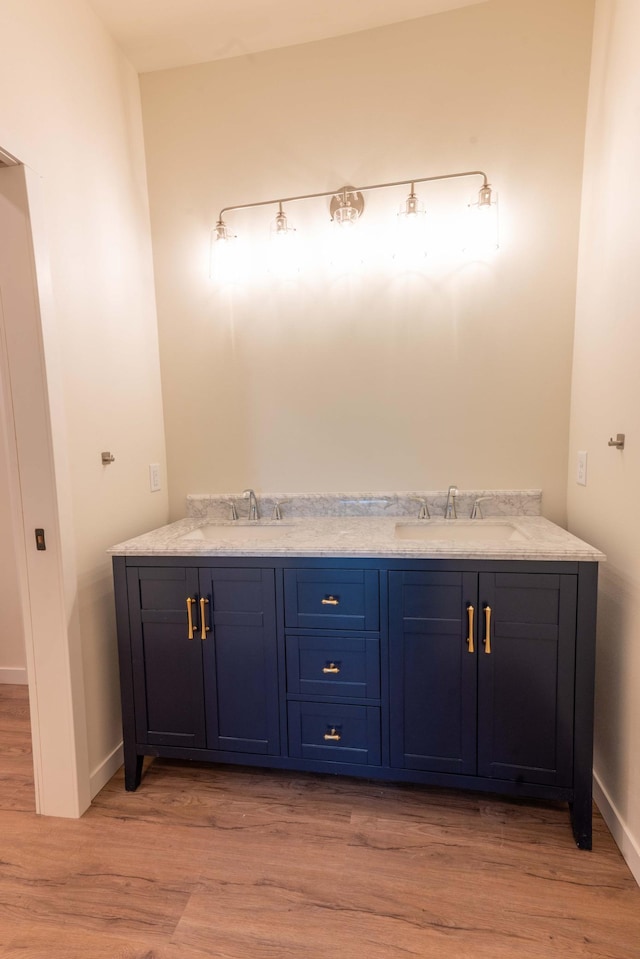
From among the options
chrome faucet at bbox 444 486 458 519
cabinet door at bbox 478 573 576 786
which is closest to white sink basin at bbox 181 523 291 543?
chrome faucet at bbox 444 486 458 519

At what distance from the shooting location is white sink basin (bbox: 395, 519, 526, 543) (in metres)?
1.87

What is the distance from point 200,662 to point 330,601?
0.56 metres

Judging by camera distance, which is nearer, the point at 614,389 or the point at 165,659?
the point at 614,389

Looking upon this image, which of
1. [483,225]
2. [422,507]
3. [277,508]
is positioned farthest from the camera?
[277,508]

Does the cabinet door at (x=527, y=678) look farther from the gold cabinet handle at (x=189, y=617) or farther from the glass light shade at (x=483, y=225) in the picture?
the glass light shade at (x=483, y=225)

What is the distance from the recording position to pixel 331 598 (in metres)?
1.56

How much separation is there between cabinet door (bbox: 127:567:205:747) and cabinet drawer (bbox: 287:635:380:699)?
37 centimetres

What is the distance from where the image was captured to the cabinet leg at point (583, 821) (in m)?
1.41

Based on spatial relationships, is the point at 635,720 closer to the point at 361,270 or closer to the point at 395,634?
the point at 395,634

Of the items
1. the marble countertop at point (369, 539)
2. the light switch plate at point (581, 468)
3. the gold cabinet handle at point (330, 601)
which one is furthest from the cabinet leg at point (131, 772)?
the light switch plate at point (581, 468)

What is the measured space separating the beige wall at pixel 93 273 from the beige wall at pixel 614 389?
6.20 feet

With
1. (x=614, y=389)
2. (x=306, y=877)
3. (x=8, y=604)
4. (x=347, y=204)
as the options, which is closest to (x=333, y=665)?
(x=306, y=877)

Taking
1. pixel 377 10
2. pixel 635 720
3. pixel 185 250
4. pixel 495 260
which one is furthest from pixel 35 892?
pixel 377 10

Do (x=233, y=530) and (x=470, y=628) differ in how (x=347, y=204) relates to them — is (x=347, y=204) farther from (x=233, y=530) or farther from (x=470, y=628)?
(x=470, y=628)
